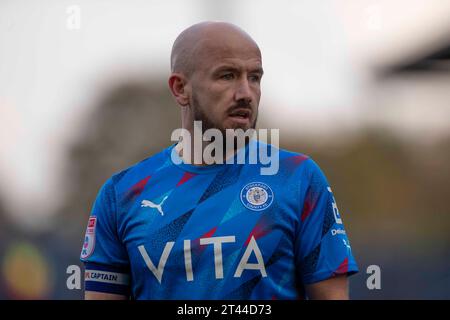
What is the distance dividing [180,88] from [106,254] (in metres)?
0.81

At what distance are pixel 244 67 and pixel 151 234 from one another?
0.80 metres

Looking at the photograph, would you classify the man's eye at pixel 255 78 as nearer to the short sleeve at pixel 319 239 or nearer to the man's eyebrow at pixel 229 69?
the man's eyebrow at pixel 229 69

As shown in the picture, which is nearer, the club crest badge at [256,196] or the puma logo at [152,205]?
the club crest badge at [256,196]

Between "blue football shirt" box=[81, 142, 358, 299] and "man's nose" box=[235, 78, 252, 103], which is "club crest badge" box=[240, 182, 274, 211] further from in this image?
"man's nose" box=[235, 78, 252, 103]

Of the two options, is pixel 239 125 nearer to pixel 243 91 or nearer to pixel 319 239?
pixel 243 91

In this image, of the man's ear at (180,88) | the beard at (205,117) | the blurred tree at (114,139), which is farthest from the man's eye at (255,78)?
the blurred tree at (114,139)

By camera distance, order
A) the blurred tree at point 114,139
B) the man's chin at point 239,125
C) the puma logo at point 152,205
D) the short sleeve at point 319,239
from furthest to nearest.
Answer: the blurred tree at point 114,139 → the puma logo at point 152,205 → the man's chin at point 239,125 → the short sleeve at point 319,239

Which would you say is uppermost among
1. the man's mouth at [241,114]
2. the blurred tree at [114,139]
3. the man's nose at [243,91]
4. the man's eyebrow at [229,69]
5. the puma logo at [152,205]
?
the blurred tree at [114,139]

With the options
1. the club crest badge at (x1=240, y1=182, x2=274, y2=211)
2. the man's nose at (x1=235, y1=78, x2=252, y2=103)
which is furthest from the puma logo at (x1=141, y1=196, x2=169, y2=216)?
the man's nose at (x1=235, y1=78, x2=252, y2=103)

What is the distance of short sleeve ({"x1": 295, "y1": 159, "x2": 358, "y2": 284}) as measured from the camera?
2975mm

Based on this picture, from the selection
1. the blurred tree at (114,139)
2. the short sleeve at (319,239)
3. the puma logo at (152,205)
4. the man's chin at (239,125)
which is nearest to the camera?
the short sleeve at (319,239)

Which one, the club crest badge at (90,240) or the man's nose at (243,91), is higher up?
the man's nose at (243,91)

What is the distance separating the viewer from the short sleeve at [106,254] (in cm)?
323
